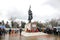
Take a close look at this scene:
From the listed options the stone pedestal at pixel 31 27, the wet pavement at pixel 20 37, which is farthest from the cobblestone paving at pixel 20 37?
the stone pedestal at pixel 31 27

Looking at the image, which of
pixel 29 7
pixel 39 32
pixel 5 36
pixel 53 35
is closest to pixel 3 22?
pixel 5 36

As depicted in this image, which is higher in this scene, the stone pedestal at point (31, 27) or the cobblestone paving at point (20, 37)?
the stone pedestal at point (31, 27)

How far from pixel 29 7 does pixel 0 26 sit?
1504 millimetres

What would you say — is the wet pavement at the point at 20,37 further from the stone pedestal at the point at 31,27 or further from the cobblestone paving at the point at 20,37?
the stone pedestal at the point at 31,27

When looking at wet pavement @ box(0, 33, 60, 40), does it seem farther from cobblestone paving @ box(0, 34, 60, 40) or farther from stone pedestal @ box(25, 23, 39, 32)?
stone pedestal @ box(25, 23, 39, 32)

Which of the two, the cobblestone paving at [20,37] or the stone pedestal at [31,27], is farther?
the stone pedestal at [31,27]

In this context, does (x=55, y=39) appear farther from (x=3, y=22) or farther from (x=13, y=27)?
(x=3, y=22)

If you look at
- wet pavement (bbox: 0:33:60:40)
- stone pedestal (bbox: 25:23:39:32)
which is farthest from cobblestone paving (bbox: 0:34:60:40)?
stone pedestal (bbox: 25:23:39:32)

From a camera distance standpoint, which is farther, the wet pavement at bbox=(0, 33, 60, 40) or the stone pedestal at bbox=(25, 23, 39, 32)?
the stone pedestal at bbox=(25, 23, 39, 32)

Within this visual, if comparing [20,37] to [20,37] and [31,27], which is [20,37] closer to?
[20,37]

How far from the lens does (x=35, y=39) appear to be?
552cm

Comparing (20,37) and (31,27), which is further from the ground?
(31,27)

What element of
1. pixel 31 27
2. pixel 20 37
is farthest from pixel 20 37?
pixel 31 27

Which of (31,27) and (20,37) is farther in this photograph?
(31,27)
